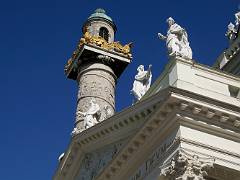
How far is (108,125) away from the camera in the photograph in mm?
22391

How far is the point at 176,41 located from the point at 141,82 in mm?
3605

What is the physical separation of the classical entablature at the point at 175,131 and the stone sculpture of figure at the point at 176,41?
90.1 inches

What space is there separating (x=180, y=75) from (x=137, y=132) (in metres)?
2.30

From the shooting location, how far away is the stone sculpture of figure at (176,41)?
20.8m

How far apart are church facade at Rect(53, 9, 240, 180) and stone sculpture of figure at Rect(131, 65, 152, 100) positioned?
7cm

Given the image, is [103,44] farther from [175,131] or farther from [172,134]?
[175,131]

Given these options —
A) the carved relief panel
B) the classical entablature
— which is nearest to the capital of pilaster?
the classical entablature

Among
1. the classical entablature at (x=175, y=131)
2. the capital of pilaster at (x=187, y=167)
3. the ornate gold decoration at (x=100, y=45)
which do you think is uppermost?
the ornate gold decoration at (x=100, y=45)

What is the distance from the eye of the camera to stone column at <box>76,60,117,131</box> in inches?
1377

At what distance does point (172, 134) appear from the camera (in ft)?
60.7

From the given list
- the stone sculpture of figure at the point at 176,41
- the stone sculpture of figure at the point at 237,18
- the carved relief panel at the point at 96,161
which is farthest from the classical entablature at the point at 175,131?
the stone sculpture of figure at the point at 237,18

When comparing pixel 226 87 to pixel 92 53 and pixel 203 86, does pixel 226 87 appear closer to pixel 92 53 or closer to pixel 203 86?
pixel 203 86

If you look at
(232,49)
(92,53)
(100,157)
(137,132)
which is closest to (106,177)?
(100,157)

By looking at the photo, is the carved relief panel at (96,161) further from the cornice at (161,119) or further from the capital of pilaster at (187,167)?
the capital of pilaster at (187,167)
